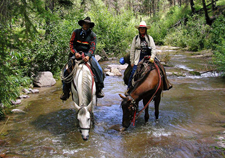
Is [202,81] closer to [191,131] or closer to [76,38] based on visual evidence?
[191,131]

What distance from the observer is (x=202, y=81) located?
398 inches

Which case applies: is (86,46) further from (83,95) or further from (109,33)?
(109,33)

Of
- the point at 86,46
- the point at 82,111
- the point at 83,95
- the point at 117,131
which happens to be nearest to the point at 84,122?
the point at 82,111

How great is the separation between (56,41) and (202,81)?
756 centimetres

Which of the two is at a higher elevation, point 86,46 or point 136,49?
point 86,46

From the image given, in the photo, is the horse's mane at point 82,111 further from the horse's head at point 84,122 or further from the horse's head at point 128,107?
the horse's head at point 128,107

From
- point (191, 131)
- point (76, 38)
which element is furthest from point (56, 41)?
point (191, 131)

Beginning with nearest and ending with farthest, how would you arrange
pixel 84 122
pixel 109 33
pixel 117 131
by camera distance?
pixel 84 122 → pixel 117 131 → pixel 109 33

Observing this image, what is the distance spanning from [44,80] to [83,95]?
20.2 feet

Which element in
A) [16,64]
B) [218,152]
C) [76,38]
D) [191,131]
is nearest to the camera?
[218,152]

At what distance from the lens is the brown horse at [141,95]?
4.68 meters

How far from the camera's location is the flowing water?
14.4 feet

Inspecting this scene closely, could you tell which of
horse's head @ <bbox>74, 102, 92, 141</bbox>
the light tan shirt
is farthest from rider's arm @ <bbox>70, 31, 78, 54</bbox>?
horse's head @ <bbox>74, 102, 92, 141</bbox>

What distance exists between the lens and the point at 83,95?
4262 millimetres
